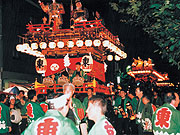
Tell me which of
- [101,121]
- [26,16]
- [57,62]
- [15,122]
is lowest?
[15,122]

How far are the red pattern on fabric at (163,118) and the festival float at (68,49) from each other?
9614 millimetres

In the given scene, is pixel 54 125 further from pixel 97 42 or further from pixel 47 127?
pixel 97 42

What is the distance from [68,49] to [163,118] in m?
12.1

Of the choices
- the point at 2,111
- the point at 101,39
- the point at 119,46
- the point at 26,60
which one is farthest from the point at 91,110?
the point at 26,60

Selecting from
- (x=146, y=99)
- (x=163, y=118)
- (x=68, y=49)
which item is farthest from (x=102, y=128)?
(x=68, y=49)

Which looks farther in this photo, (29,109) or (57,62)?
(57,62)

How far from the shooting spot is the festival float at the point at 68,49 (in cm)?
1648

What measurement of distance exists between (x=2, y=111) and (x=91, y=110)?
6.00 m

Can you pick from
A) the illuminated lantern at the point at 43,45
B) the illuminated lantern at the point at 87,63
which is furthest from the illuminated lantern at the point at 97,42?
the illuminated lantern at the point at 43,45

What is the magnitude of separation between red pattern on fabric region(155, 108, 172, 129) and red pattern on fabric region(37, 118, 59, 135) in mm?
2910

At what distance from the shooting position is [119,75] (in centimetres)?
3005

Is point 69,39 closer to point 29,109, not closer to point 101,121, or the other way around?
point 29,109

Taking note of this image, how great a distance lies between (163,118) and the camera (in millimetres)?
6066

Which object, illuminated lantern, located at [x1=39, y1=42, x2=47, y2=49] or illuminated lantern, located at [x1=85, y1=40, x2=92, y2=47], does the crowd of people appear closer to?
illuminated lantern, located at [x1=39, y1=42, x2=47, y2=49]
